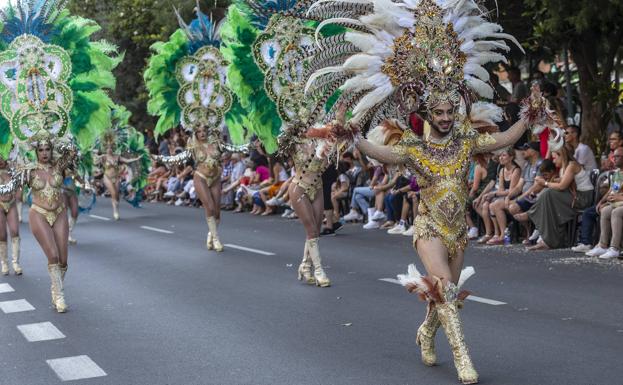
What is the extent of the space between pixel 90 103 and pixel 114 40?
26546mm

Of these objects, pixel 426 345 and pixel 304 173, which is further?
pixel 304 173

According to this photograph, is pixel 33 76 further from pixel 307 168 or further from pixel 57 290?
pixel 307 168

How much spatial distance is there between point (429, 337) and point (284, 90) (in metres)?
5.46

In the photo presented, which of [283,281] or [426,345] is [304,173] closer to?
[283,281]

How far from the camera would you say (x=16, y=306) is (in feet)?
33.1

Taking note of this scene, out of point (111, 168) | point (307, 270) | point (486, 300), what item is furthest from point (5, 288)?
point (111, 168)

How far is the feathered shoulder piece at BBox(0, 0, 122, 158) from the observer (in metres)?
10.4

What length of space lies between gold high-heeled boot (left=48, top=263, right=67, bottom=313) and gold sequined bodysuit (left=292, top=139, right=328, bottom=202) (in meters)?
2.66

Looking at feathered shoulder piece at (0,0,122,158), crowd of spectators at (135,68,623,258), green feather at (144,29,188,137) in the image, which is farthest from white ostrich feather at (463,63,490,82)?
green feather at (144,29,188,137)

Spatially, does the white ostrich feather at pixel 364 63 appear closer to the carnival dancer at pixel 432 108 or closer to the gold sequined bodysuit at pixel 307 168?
the carnival dancer at pixel 432 108

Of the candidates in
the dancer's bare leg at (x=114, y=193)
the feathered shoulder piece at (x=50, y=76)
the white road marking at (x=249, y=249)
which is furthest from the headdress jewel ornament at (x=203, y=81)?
the dancer's bare leg at (x=114, y=193)

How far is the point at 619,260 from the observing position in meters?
12.2

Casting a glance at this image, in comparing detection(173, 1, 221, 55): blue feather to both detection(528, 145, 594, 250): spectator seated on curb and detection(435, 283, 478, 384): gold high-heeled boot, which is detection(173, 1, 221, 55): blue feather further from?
detection(435, 283, 478, 384): gold high-heeled boot

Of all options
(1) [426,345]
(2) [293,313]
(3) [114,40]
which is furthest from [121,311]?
(3) [114,40]
